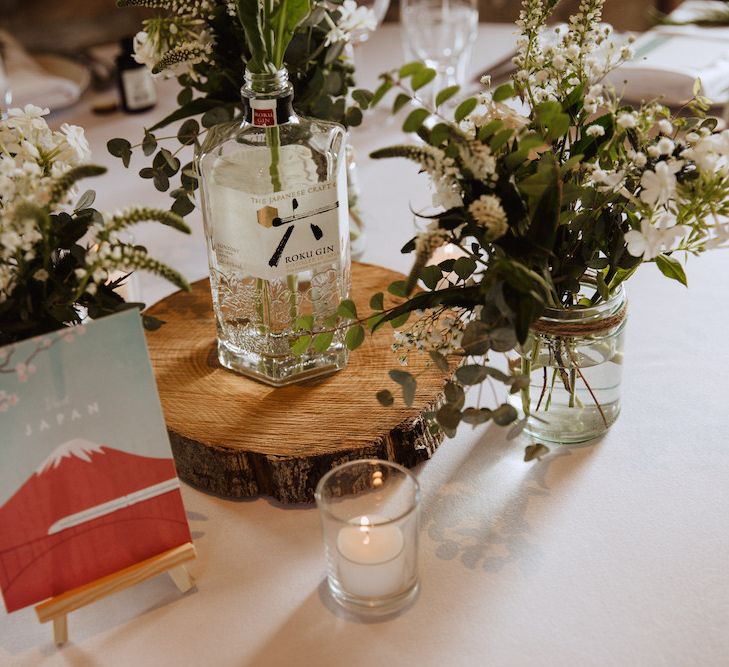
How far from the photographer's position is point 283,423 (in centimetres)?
92

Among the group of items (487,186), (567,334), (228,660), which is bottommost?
(228,660)

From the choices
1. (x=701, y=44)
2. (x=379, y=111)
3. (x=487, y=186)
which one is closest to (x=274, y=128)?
(x=487, y=186)

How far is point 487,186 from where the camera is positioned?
2.43 feet

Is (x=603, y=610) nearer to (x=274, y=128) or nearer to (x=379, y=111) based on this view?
(x=274, y=128)

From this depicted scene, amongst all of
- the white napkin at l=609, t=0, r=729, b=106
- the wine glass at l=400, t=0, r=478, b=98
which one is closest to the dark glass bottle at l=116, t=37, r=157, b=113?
the wine glass at l=400, t=0, r=478, b=98

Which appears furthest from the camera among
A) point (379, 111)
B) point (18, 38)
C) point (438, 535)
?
point (18, 38)

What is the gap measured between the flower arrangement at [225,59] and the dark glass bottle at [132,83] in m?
0.70

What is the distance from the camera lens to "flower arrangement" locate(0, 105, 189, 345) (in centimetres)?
64

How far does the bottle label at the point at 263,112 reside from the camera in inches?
34.2

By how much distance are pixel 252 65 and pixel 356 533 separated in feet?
1.49

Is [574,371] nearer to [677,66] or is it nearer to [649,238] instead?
[649,238]

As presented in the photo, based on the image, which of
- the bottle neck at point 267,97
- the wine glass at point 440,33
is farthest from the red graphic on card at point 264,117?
the wine glass at point 440,33

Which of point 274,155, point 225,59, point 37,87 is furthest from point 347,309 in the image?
Result: point 37,87

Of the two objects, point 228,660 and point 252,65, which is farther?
point 252,65
